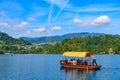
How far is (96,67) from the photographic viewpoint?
102 metres

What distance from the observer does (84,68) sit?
102375mm

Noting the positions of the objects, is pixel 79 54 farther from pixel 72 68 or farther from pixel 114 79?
pixel 114 79

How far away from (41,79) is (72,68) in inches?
1174

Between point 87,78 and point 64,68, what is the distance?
29.3 m

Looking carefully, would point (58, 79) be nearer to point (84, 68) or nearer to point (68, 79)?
point (68, 79)

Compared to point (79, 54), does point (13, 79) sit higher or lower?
lower

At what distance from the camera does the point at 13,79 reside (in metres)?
75.9

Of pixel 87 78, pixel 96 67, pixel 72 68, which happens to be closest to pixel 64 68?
pixel 72 68

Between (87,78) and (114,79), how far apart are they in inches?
254

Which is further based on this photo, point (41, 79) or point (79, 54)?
point (79, 54)

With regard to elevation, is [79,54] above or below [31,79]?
above

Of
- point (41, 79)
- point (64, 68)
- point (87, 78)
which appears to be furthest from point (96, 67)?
point (41, 79)

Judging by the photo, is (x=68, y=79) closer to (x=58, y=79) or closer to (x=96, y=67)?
(x=58, y=79)

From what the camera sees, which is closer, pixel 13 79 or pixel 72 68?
pixel 13 79
